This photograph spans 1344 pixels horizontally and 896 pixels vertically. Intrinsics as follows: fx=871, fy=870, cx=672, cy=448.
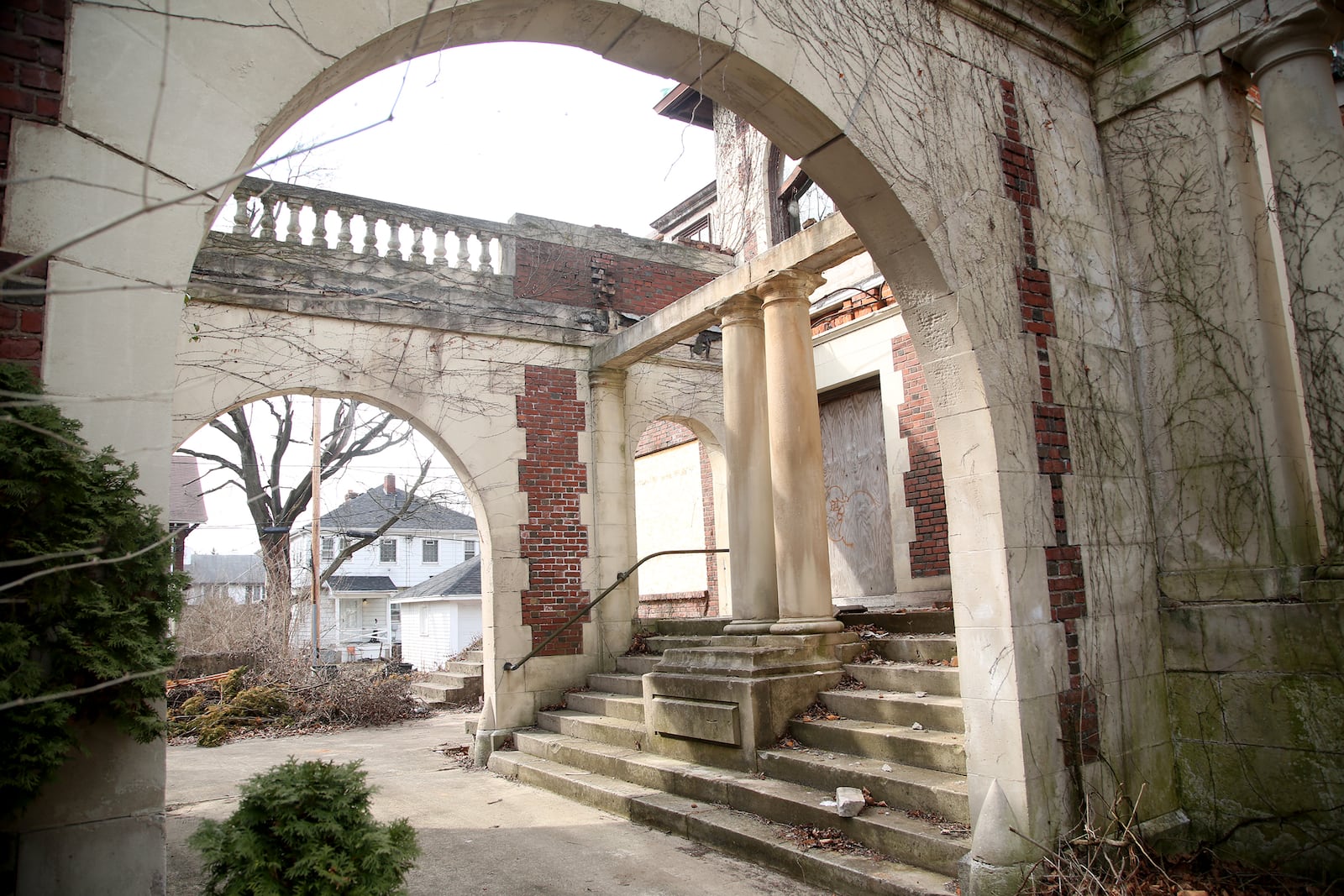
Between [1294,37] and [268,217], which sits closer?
[1294,37]

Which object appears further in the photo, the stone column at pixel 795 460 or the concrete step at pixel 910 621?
the stone column at pixel 795 460

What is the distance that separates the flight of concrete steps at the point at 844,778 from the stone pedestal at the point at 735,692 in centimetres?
12

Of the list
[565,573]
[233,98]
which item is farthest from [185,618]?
[233,98]

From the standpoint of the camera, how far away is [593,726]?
25.9 ft

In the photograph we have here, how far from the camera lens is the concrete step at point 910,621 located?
6.76 metres

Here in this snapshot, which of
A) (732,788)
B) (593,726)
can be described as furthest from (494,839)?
(593,726)

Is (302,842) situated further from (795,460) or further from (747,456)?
(747,456)

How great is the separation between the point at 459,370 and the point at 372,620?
26843 millimetres

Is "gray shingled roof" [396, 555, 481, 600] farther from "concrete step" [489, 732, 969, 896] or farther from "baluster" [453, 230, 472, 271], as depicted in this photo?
"concrete step" [489, 732, 969, 896]

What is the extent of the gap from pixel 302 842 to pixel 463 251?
7.72 m

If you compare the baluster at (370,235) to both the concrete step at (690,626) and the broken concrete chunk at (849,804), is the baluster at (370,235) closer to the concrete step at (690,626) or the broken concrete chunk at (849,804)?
the concrete step at (690,626)

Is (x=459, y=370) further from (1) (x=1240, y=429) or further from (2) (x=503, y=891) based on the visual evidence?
(1) (x=1240, y=429)

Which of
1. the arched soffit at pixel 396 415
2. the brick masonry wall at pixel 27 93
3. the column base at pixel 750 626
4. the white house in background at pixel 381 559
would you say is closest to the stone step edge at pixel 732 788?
the column base at pixel 750 626

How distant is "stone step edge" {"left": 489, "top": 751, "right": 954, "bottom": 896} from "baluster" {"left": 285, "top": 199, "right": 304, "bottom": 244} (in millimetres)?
5479
